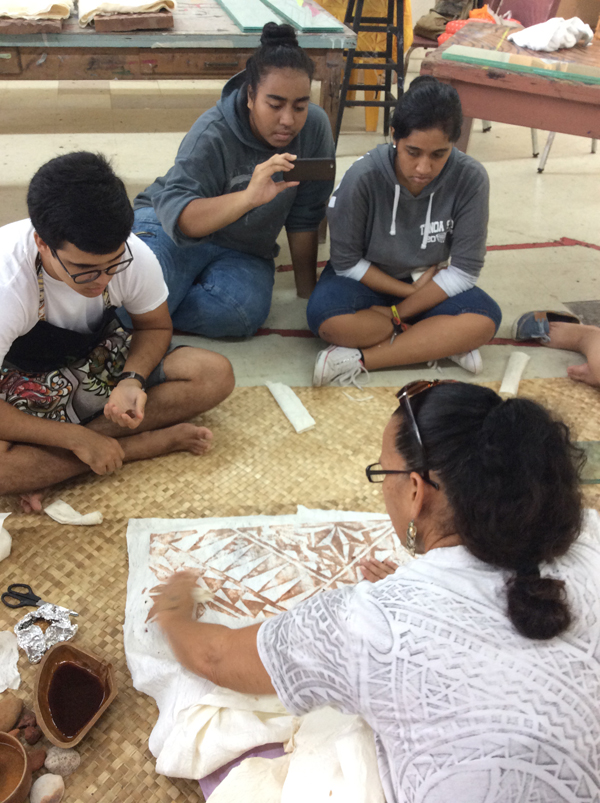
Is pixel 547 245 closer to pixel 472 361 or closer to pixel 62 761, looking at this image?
pixel 472 361

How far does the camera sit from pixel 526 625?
726 mm

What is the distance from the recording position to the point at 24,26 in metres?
2.29

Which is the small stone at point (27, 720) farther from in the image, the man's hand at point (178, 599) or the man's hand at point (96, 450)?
the man's hand at point (96, 450)

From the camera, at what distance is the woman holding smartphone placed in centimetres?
186

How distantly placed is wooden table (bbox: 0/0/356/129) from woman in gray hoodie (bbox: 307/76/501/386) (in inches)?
27.2

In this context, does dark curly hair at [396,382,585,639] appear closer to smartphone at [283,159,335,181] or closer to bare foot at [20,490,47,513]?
bare foot at [20,490,47,513]

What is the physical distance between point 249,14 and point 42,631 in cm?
250

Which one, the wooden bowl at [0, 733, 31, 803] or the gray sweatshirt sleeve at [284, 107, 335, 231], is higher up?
the gray sweatshirt sleeve at [284, 107, 335, 231]

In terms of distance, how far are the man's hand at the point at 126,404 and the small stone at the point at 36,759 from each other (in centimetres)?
71

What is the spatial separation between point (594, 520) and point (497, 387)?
112 centimetres

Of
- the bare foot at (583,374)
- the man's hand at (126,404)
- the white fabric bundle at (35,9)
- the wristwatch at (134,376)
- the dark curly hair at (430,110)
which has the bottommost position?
the bare foot at (583,374)

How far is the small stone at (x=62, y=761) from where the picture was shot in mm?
1104

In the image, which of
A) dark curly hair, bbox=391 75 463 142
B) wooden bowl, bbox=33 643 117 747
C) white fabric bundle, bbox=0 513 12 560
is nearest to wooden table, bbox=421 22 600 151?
dark curly hair, bbox=391 75 463 142

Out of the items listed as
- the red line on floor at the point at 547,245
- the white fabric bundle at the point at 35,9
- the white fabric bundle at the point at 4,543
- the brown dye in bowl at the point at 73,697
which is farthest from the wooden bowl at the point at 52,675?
the red line on floor at the point at 547,245
